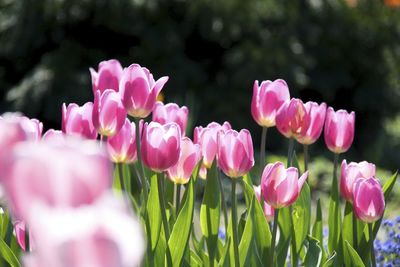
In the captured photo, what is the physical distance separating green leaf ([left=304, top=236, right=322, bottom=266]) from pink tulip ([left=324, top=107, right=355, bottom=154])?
222 millimetres

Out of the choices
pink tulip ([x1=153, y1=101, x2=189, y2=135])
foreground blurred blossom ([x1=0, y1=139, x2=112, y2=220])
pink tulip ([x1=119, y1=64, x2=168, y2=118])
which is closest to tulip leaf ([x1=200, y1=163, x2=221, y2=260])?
pink tulip ([x1=153, y1=101, x2=189, y2=135])

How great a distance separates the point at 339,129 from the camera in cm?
179

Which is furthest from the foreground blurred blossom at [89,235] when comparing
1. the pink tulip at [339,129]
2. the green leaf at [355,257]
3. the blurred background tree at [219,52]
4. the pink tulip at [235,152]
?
the blurred background tree at [219,52]

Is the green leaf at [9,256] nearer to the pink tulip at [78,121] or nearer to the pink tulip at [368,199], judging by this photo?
the pink tulip at [78,121]

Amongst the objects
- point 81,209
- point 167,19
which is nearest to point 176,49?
point 167,19

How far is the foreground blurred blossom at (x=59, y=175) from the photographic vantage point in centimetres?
49

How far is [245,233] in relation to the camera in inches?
62.4

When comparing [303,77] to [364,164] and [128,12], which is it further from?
[364,164]

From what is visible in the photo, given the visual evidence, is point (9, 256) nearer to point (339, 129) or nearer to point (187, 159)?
A: point (187, 159)

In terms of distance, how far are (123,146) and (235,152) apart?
243mm

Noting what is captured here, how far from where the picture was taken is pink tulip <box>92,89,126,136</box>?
1476mm

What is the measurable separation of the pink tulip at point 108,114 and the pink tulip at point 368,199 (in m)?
0.47

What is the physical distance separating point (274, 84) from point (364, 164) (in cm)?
25

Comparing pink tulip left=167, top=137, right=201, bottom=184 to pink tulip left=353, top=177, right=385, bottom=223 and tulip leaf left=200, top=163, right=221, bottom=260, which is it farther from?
pink tulip left=353, top=177, right=385, bottom=223
